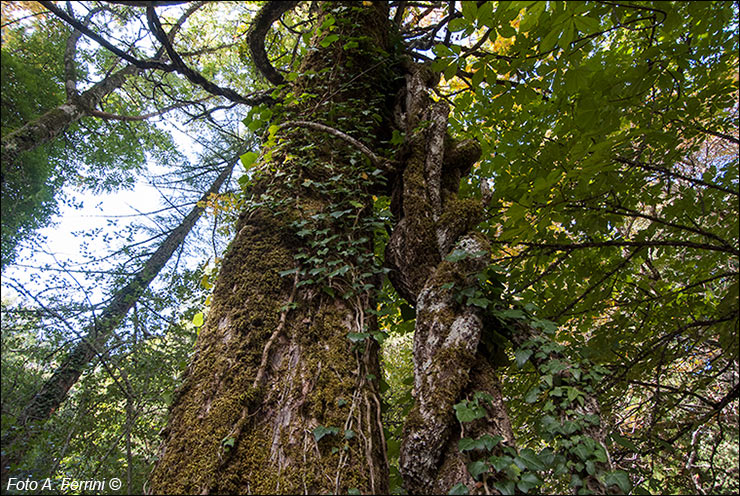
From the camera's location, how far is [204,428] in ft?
4.42

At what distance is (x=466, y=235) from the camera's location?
6.05 feet

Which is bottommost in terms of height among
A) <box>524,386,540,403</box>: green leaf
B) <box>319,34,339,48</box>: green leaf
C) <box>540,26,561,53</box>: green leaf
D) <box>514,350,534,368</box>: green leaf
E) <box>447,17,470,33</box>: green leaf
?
<box>524,386,540,403</box>: green leaf

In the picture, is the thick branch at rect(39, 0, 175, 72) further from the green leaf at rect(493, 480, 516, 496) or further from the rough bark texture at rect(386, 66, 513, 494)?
the green leaf at rect(493, 480, 516, 496)

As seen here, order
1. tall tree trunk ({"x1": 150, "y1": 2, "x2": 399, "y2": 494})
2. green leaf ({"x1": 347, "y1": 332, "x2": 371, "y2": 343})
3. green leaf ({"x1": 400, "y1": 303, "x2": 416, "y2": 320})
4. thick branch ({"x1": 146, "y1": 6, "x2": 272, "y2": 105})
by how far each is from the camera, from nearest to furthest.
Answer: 1. tall tree trunk ({"x1": 150, "y1": 2, "x2": 399, "y2": 494})
2. green leaf ({"x1": 347, "y1": 332, "x2": 371, "y2": 343})
3. green leaf ({"x1": 400, "y1": 303, "x2": 416, "y2": 320})
4. thick branch ({"x1": 146, "y1": 6, "x2": 272, "y2": 105})

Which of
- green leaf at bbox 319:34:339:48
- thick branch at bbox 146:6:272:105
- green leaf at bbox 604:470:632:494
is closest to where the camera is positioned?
green leaf at bbox 604:470:632:494

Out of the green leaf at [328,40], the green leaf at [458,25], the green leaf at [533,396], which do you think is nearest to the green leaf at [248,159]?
the green leaf at [328,40]

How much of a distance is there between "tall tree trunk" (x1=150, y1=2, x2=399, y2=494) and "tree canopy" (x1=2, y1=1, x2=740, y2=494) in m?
0.03

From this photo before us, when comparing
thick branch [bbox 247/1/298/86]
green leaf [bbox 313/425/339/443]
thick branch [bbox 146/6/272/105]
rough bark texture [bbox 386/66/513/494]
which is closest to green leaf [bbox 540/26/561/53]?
Result: rough bark texture [bbox 386/66/513/494]

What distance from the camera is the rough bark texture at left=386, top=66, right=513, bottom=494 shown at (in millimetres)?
1324

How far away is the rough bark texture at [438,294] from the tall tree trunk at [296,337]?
21cm

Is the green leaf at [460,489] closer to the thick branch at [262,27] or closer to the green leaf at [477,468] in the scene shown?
the green leaf at [477,468]

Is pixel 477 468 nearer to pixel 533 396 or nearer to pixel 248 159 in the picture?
pixel 533 396

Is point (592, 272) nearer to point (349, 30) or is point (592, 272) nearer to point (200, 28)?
point (349, 30)

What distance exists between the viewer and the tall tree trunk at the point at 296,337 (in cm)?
129
